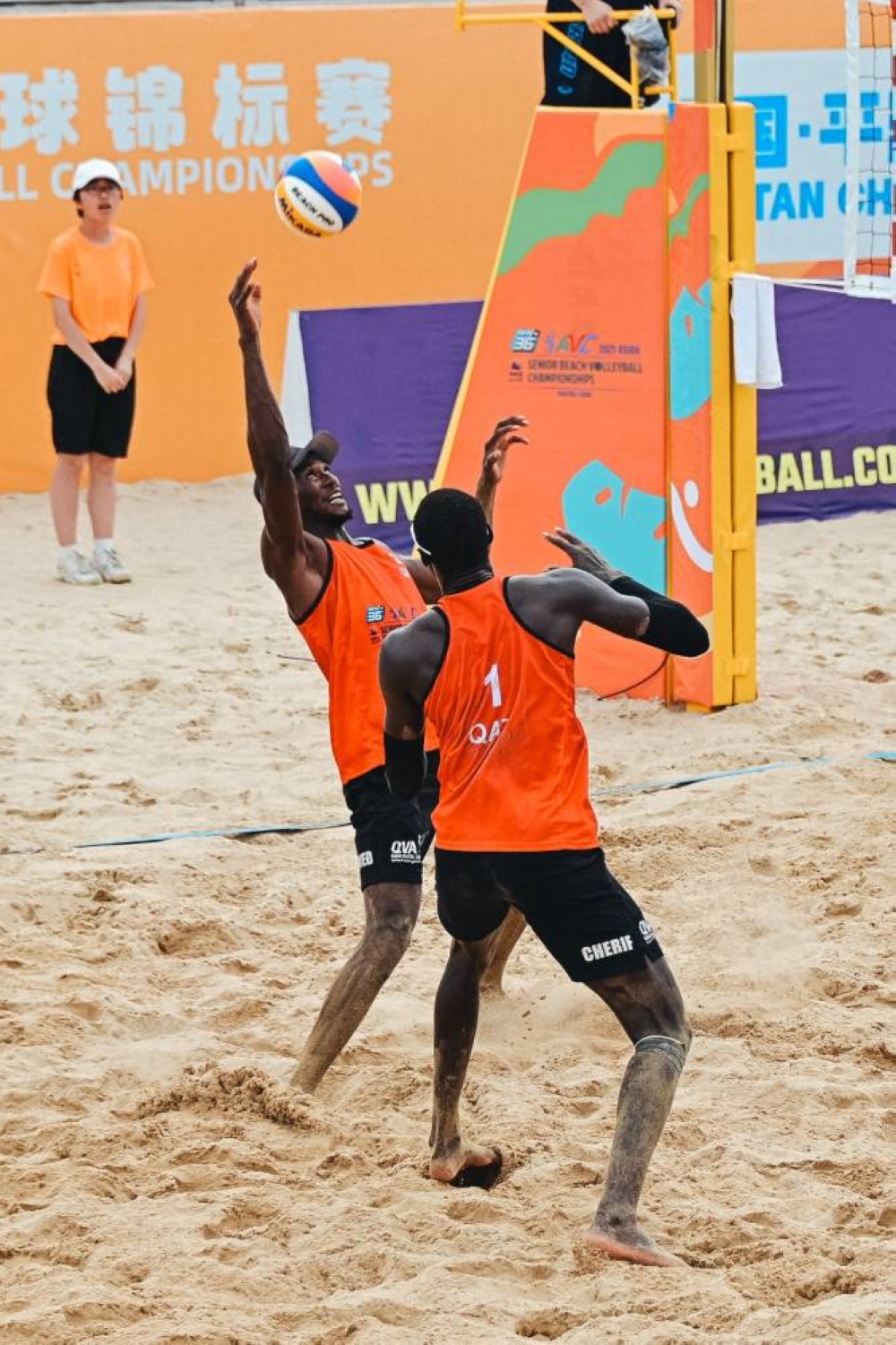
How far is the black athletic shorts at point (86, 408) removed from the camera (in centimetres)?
1045

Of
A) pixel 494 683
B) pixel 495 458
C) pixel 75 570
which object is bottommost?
pixel 75 570

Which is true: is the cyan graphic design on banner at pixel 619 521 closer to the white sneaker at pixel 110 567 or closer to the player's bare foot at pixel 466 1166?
the white sneaker at pixel 110 567

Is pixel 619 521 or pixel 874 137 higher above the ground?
pixel 874 137

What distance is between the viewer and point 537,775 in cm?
432

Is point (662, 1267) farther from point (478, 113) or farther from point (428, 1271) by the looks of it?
point (478, 113)

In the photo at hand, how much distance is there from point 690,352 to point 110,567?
3782mm

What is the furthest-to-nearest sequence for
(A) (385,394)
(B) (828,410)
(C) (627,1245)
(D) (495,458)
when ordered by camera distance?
1. (B) (828,410)
2. (A) (385,394)
3. (D) (495,458)
4. (C) (627,1245)

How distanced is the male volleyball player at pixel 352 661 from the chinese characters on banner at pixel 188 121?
24.7 ft

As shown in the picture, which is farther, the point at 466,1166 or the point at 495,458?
the point at 495,458

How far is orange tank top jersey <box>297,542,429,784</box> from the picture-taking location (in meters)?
5.19

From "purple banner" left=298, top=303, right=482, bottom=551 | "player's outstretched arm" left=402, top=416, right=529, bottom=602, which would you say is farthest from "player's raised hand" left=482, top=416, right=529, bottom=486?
"purple banner" left=298, top=303, right=482, bottom=551

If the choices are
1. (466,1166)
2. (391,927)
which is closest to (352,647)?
(391,927)

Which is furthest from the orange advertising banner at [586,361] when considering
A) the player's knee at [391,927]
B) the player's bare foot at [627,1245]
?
the player's bare foot at [627,1245]

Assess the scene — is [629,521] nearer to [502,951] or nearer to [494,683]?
[502,951]
